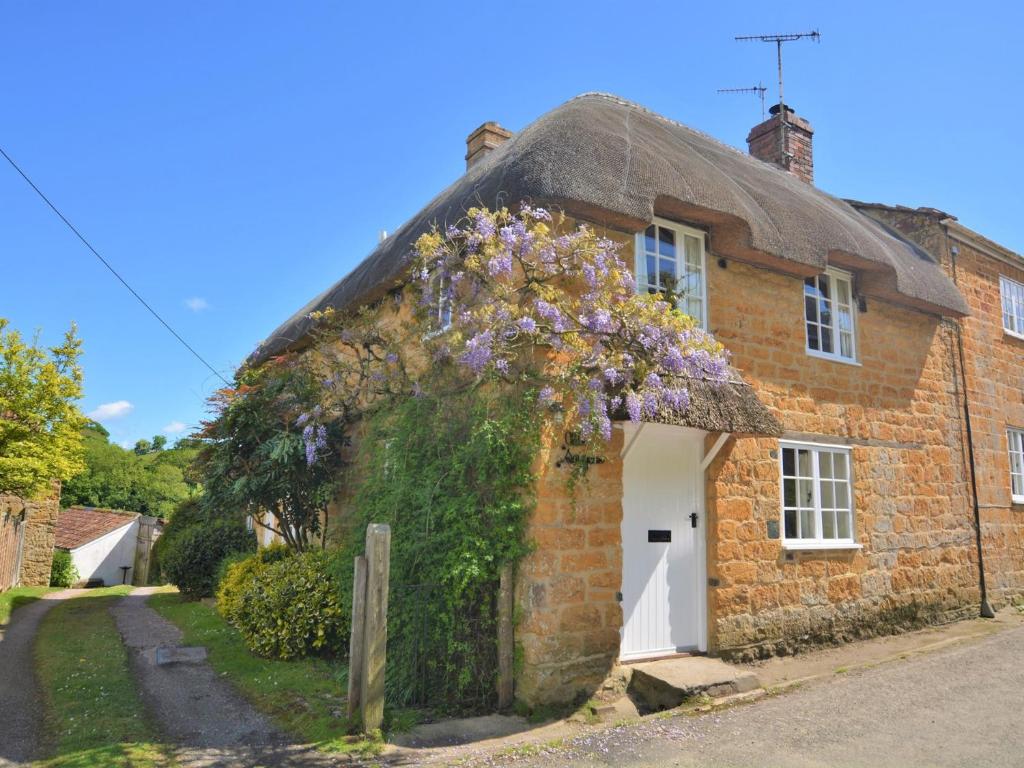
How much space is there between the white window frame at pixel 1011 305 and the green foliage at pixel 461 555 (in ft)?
34.5

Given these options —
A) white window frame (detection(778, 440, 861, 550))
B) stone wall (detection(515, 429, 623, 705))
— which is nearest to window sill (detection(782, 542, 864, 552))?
white window frame (detection(778, 440, 861, 550))

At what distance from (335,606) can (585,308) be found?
442 cm

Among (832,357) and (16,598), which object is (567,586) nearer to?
(832,357)

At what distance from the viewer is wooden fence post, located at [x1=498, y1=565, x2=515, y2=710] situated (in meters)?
5.98

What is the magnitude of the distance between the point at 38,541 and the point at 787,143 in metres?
18.9

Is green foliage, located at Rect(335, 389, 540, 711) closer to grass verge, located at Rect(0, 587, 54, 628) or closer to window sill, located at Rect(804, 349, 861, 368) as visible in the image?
window sill, located at Rect(804, 349, 861, 368)

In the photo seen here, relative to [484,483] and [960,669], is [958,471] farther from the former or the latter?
[484,483]

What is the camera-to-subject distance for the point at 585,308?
6.30 meters

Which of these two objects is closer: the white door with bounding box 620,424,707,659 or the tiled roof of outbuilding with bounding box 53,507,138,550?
the white door with bounding box 620,424,707,659

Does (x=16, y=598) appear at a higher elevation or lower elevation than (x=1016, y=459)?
lower

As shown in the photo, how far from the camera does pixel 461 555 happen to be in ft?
19.8

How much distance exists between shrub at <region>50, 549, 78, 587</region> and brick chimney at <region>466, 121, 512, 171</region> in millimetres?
17213

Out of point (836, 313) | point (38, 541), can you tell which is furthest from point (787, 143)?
point (38, 541)

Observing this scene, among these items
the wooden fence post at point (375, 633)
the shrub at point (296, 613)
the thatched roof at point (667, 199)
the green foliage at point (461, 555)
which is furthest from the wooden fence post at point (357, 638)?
the thatched roof at point (667, 199)
